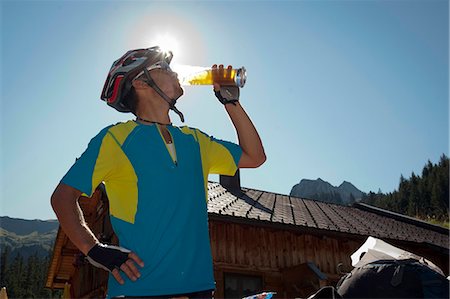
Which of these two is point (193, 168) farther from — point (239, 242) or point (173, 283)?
point (239, 242)

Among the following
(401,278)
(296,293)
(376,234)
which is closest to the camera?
(401,278)

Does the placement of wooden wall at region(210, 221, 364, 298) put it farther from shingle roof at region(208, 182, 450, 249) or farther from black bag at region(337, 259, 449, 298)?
black bag at region(337, 259, 449, 298)

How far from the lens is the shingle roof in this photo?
11.4 metres

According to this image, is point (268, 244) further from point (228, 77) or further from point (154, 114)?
point (154, 114)

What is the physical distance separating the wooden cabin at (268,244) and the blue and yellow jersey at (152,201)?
7.99 metres

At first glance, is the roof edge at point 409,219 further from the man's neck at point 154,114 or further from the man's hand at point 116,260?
the man's hand at point 116,260

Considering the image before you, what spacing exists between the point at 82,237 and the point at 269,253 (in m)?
9.51

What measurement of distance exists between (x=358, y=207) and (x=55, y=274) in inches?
549

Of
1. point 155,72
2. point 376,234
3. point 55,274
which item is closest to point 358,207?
point 376,234

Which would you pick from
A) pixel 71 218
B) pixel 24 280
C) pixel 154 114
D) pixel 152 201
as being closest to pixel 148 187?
pixel 152 201

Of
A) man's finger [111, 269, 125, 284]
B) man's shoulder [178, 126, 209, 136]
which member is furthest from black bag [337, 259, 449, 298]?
man's shoulder [178, 126, 209, 136]

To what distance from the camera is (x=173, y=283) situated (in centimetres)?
204

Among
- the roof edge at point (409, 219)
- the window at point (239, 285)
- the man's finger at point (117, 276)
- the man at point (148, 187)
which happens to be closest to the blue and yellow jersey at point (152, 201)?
the man at point (148, 187)

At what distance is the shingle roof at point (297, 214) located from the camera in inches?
449
